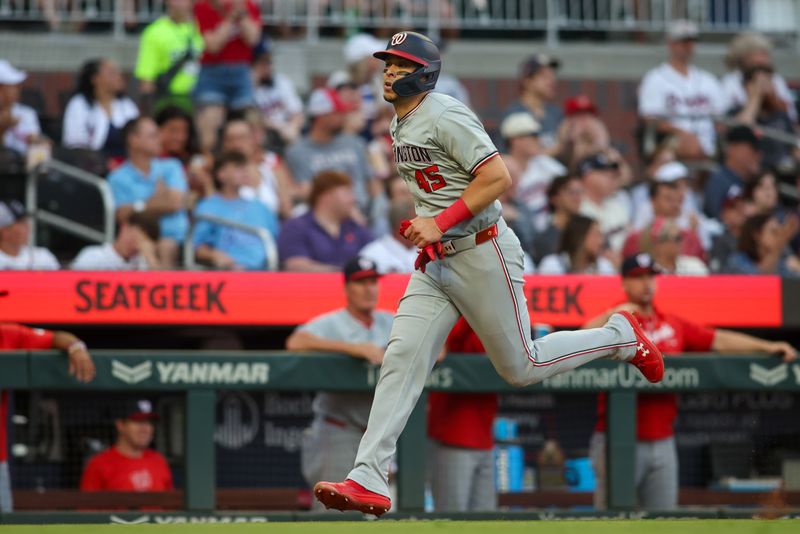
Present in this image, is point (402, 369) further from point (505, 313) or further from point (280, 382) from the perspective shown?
point (280, 382)

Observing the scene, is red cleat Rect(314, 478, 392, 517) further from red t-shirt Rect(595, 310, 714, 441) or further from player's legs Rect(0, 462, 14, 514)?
red t-shirt Rect(595, 310, 714, 441)

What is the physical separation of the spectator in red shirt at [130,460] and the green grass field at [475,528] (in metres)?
2.18

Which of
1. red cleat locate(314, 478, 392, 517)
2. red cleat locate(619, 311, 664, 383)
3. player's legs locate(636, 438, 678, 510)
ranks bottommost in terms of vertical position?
player's legs locate(636, 438, 678, 510)

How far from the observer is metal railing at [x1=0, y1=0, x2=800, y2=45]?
44.8ft

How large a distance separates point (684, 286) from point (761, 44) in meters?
5.35

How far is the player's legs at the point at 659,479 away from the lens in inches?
297

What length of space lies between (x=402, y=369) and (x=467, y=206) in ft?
2.26

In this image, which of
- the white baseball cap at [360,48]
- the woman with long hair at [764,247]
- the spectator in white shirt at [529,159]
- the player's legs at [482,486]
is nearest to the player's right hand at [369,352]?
the player's legs at [482,486]

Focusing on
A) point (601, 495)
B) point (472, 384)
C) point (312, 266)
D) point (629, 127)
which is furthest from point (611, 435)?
point (629, 127)

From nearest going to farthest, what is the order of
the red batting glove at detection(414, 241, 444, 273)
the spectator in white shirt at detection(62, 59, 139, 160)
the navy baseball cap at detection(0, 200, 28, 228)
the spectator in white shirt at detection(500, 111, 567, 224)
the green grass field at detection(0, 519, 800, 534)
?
the green grass field at detection(0, 519, 800, 534)
the red batting glove at detection(414, 241, 444, 273)
the navy baseball cap at detection(0, 200, 28, 228)
the spectator in white shirt at detection(62, 59, 139, 160)
the spectator in white shirt at detection(500, 111, 567, 224)

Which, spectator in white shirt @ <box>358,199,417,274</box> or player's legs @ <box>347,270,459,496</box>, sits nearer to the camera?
player's legs @ <box>347,270,459,496</box>

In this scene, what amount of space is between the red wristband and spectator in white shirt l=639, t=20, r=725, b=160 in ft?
24.0

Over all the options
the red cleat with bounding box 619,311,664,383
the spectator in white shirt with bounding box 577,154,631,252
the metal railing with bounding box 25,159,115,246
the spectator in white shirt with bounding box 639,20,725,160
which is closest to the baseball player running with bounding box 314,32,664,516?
the red cleat with bounding box 619,311,664,383

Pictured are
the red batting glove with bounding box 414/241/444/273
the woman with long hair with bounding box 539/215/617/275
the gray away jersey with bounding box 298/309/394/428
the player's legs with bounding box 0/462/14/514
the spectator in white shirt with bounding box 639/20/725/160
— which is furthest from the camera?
the spectator in white shirt with bounding box 639/20/725/160
